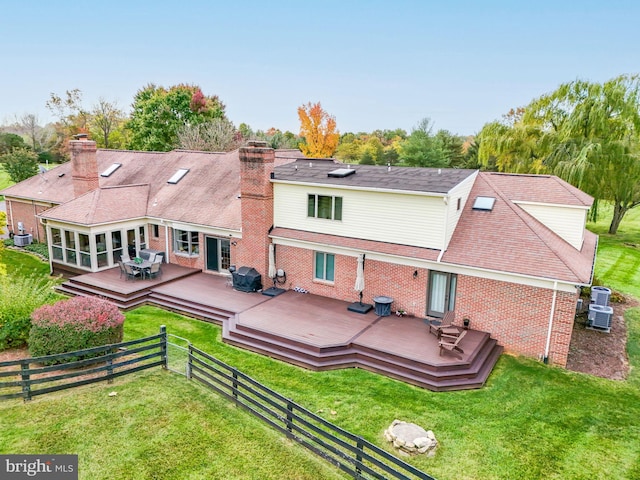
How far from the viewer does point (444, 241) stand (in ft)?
46.0

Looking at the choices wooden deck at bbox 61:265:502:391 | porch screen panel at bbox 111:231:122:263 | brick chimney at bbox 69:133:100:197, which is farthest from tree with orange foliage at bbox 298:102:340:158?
wooden deck at bbox 61:265:502:391

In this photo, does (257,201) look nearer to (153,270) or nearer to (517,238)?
(153,270)

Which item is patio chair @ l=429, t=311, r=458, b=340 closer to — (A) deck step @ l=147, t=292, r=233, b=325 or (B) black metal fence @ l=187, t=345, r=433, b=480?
(B) black metal fence @ l=187, t=345, r=433, b=480

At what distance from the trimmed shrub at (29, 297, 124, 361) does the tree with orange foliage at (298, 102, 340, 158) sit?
48347 mm

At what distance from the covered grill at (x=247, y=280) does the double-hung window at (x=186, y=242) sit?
366 cm

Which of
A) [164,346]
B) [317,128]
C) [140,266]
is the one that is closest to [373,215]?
[164,346]

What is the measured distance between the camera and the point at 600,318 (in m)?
15.5

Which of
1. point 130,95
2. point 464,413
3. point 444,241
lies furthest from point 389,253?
point 130,95

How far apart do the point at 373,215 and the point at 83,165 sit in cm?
1509

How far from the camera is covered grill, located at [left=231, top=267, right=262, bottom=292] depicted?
1725 cm

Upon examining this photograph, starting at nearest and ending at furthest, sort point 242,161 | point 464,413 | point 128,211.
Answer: point 464,413
point 242,161
point 128,211

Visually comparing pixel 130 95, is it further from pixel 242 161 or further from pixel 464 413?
pixel 464 413

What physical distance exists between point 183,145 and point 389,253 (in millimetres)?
34077

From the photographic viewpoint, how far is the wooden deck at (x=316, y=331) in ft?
38.5
